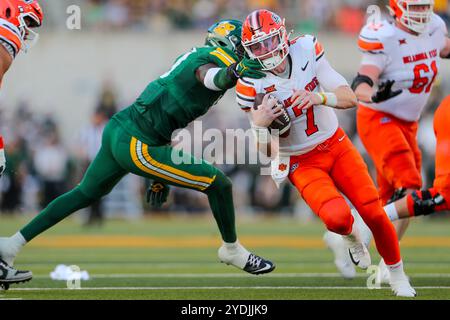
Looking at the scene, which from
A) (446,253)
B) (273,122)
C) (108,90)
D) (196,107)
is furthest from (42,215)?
(108,90)

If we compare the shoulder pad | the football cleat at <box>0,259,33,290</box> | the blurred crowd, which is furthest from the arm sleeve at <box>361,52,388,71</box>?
the blurred crowd

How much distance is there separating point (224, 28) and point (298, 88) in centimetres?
82

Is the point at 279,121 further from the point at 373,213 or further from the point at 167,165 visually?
the point at 167,165

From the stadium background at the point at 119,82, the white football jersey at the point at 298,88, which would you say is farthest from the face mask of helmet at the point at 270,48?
the stadium background at the point at 119,82

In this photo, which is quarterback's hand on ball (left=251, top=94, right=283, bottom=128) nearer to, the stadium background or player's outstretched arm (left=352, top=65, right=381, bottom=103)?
player's outstretched arm (left=352, top=65, right=381, bottom=103)

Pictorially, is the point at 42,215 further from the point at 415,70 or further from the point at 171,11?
the point at 171,11

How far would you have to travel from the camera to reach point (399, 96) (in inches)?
280

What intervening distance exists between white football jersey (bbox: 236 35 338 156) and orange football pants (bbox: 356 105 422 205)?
1176mm

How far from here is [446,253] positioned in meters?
9.22

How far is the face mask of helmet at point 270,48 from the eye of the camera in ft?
19.0

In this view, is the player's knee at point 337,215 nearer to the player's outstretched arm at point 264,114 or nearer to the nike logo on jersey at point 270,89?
the player's outstretched arm at point 264,114

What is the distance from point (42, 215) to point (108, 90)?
813 centimetres

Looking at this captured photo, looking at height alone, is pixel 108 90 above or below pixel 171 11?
below

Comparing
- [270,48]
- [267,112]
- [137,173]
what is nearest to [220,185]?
[137,173]
